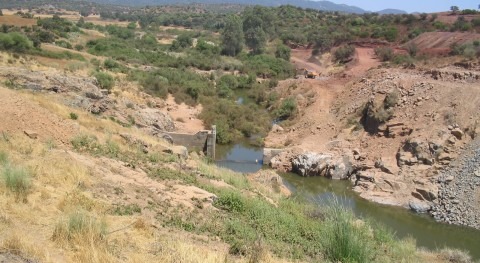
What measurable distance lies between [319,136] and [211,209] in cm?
1862

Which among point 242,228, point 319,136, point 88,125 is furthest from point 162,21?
point 242,228

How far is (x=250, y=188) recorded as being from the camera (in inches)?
576

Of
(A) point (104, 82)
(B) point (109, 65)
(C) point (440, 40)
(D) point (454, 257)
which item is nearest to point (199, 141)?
(A) point (104, 82)

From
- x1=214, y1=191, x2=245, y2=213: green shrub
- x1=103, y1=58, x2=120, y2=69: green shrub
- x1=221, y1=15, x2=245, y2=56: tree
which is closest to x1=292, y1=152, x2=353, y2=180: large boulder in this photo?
x1=214, y1=191, x2=245, y2=213: green shrub

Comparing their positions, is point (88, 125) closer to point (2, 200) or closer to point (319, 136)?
point (2, 200)

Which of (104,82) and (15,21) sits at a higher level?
(15,21)

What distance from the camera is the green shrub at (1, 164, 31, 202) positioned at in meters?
8.03

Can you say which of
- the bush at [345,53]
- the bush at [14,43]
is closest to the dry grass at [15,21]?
the bush at [14,43]

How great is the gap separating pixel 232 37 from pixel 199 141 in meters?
37.7

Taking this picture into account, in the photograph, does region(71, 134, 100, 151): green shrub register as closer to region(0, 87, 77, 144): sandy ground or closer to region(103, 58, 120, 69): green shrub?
region(0, 87, 77, 144): sandy ground

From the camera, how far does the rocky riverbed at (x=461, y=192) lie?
18459 mm

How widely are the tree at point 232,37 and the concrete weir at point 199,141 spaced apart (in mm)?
37561

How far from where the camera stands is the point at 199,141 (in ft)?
81.8

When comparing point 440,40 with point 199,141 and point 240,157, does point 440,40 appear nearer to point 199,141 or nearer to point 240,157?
point 240,157
